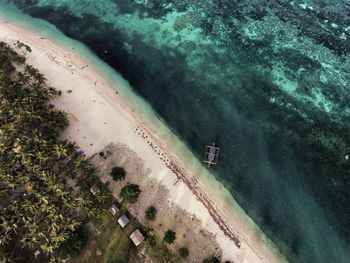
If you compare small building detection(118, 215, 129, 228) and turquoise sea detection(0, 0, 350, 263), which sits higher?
turquoise sea detection(0, 0, 350, 263)

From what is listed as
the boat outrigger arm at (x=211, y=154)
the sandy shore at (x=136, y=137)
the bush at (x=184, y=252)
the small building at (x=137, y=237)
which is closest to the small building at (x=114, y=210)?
the small building at (x=137, y=237)

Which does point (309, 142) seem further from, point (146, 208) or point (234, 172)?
point (146, 208)

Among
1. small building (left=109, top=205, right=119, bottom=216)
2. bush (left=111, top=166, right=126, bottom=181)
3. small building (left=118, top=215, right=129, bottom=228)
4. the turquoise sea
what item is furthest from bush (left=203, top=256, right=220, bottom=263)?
bush (left=111, top=166, right=126, bottom=181)

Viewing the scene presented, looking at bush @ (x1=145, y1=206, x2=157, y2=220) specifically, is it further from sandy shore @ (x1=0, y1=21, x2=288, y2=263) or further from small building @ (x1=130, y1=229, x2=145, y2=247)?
sandy shore @ (x1=0, y1=21, x2=288, y2=263)

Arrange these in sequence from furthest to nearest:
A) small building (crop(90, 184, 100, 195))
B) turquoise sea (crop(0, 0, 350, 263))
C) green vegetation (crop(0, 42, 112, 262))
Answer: small building (crop(90, 184, 100, 195))
turquoise sea (crop(0, 0, 350, 263))
green vegetation (crop(0, 42, 112, 262))

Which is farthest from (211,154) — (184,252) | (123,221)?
(123,221)

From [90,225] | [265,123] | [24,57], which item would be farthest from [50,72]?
[265,123]
